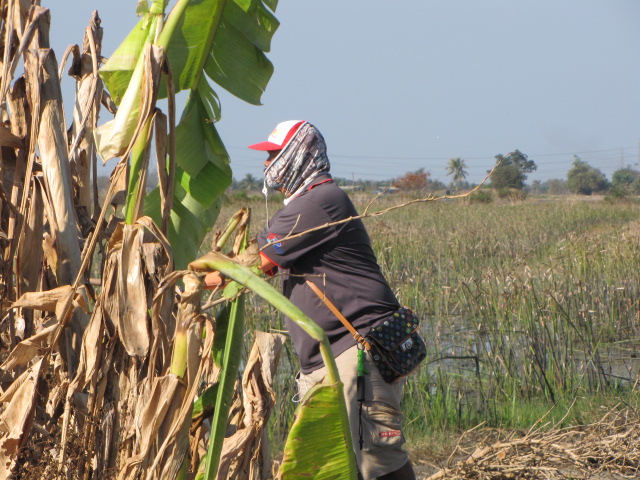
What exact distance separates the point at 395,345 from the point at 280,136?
78 centimetres

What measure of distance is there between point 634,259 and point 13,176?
239 inches

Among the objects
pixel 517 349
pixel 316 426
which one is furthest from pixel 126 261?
pixel 517 349

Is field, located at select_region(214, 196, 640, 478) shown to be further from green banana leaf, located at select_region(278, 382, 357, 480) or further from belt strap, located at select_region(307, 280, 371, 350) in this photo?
green banana leaf, located at select_region(278, 382, 357, 480)

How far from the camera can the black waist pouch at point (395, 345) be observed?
244 cm

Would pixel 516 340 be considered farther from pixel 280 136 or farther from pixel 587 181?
pixel 587 181

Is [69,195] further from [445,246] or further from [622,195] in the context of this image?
[622,195]

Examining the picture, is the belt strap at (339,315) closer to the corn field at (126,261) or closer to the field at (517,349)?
the corn field at (126,261)

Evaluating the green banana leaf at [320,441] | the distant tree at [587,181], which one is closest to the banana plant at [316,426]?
the green banana leaf at [320,441]

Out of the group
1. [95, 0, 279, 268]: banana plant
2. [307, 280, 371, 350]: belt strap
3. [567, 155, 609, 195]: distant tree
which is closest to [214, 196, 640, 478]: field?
[307, 280, 371, 350]: belt strap

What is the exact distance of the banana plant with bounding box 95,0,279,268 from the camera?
1877mm

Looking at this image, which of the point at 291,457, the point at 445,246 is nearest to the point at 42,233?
the point at 291,457

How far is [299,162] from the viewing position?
2.45 meters

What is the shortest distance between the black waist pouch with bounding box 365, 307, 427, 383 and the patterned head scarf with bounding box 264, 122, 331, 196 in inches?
21.1

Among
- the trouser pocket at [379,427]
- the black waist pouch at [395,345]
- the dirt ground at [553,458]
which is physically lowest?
the dirt ground at [553,458]
